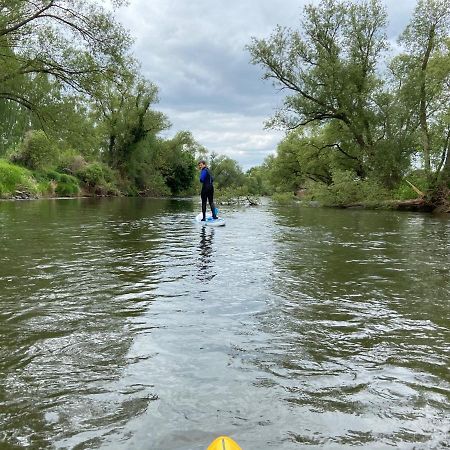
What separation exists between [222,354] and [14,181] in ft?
124

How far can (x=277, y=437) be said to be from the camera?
10.1ft

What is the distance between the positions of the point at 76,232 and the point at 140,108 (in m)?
49.9

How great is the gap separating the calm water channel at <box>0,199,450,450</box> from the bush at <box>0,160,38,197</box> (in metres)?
29.4

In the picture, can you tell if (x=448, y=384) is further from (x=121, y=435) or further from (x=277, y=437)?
(x=121, y=435)

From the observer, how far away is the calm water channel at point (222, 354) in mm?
3166

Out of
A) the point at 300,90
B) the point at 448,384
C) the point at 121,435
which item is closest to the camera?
the point at 121,435

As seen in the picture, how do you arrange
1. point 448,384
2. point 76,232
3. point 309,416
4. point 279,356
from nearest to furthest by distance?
point 309,416, point 448,384, point 279,356, point 76,232

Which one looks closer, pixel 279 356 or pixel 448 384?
pixel 448 384

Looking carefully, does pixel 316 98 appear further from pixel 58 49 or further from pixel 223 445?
pixel 223 445

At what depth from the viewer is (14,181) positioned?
37.2m

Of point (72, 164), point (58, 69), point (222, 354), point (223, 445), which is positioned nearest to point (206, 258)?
point (222, 354)

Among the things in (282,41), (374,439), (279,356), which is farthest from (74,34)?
(374,439)

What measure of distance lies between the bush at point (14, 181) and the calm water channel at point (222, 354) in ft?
96.4

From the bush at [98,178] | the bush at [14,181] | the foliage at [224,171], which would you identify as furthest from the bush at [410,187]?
the foliage at [224,171]
